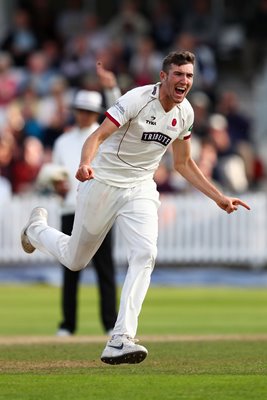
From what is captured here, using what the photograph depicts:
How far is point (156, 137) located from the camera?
9836 mm

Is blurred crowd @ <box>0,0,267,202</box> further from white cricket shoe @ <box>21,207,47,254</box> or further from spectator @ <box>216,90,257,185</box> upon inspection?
white cricket shoe @ <box>21,207,47,254</box>

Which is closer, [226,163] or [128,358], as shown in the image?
[128,358]

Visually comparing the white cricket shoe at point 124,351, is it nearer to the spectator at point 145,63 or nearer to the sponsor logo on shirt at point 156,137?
the sponsor logo on shirt at point 156,137

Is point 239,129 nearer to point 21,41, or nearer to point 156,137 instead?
point 21,41

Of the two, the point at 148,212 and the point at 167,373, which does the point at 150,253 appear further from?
the point at 167,373

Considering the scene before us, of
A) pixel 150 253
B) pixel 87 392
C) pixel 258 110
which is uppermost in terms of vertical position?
pixel 258 110

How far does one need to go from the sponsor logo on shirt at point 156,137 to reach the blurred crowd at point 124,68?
415 inches

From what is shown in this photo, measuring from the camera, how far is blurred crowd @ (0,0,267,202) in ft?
72.3

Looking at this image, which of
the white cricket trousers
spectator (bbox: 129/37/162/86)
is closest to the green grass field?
the white cricket trousers

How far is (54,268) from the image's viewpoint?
2170 centimetres

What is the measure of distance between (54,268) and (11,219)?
1030 mm

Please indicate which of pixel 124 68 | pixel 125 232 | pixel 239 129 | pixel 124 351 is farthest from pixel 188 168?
pixel 124 68

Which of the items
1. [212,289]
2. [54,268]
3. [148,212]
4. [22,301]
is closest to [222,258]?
[212,289]

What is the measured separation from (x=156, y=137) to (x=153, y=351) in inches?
80.3
